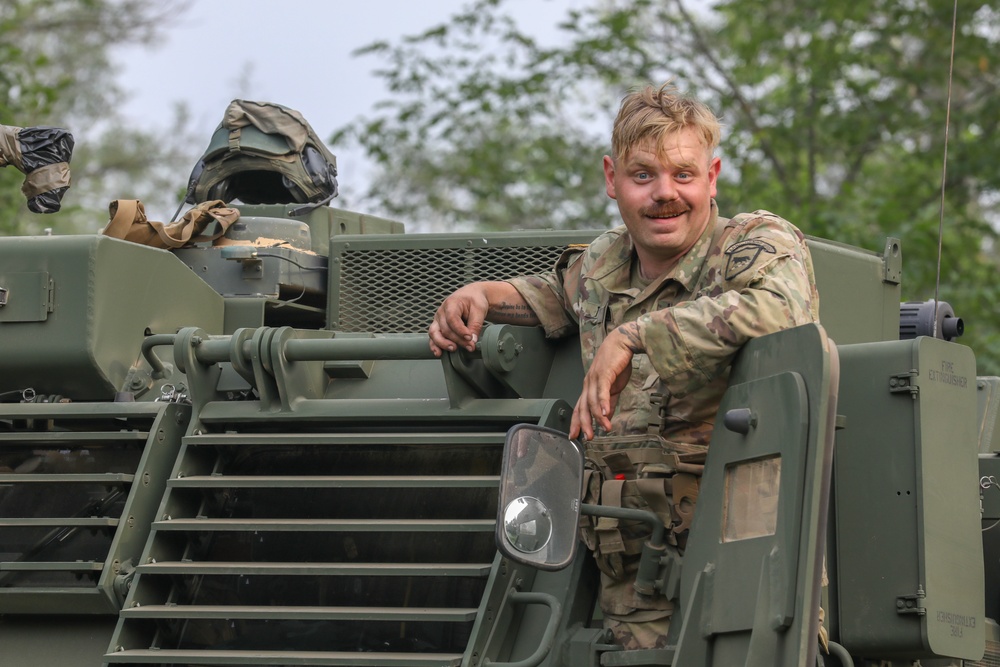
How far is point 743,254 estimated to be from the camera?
3.65 meters

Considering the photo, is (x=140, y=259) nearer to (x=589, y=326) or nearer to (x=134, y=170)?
(x=589, y=326)

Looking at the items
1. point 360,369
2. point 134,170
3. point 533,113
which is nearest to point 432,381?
point 360,369

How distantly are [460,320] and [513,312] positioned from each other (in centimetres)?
27

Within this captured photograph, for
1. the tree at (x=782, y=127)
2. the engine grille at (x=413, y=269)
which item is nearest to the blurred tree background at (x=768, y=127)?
the tree at (x=782, y=127)

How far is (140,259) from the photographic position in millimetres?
4633

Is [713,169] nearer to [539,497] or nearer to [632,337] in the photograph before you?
[632,337]

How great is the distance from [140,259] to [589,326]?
1472 mm

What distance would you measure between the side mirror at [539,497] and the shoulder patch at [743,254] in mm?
630

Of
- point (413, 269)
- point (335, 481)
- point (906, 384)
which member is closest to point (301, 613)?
point (335, 481)

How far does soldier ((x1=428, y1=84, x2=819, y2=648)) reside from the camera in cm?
348

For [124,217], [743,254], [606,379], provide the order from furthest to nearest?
[124,217], [743,254], [606,379]

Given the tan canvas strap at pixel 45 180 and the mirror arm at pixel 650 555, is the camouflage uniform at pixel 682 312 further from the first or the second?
the tan canvas strap at pixel 45 180

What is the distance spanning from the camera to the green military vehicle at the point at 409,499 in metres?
3.28

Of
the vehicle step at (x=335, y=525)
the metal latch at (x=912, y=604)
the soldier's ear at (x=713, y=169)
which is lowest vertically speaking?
the vehicle step at (x=335, y=525)
